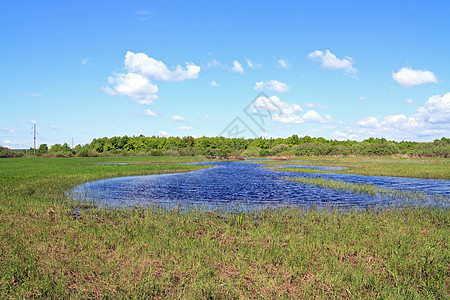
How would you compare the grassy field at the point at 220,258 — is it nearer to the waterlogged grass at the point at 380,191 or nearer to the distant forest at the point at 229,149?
the waterlogged grass at the point at 380,191

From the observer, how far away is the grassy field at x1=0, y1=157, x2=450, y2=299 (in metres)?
7.30

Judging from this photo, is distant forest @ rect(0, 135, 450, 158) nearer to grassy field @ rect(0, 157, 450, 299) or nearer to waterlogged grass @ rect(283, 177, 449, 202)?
waterlogged grass @ rect(283, 177, 449, 202)

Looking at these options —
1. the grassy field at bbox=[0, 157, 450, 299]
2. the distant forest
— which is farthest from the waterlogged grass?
the distant forest

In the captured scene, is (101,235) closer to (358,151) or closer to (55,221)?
(55,221)

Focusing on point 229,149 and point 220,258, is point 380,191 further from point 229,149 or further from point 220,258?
point 229,149

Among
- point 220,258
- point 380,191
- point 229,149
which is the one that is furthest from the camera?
point 229,149

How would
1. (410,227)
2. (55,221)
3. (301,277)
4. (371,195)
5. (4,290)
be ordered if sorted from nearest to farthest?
(4,290), (301,277), (410,227), (55,221), (371,195)

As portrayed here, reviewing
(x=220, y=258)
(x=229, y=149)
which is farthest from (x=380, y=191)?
(x=229, y=149)

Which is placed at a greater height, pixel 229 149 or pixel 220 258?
pixel 229 149

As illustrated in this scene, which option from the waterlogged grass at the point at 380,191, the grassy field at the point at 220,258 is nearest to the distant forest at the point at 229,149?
the waterlogged grass at the point at 380,191

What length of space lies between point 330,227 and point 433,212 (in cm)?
790

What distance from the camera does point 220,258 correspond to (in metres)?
9.08

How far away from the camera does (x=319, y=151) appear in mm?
124812

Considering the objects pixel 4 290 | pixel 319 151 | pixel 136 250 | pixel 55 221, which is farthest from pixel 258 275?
pixel 319 151
